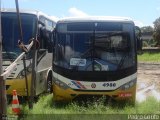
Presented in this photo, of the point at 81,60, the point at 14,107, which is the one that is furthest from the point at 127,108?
the point at 14,107

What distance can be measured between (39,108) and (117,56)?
2.59 meters

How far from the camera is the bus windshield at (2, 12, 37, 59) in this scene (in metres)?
11.4

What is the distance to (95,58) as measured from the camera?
10.8 m

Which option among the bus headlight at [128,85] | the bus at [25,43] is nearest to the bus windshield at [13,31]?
the bus at [25,43]

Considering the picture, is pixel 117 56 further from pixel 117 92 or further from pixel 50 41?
pixel 50 41

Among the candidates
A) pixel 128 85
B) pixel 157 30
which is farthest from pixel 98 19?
pixel 157 30

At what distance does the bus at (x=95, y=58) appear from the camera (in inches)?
419

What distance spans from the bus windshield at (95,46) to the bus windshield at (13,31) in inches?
39.0

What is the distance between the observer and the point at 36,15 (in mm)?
11758

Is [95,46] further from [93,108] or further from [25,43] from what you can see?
[25,43]

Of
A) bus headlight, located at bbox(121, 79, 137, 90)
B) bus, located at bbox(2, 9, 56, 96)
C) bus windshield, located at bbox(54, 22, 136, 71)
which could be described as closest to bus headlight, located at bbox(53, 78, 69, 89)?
bus windshield, located at bbox(54, 22, 136, 71)

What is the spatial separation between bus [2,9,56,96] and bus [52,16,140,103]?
2.61ft

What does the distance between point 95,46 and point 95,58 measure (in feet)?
1.15

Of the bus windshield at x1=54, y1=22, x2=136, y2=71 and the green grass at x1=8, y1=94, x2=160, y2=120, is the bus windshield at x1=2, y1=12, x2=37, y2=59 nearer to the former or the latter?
the bus windshield at x1=54, y1=22, x2=136, y2=71
